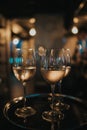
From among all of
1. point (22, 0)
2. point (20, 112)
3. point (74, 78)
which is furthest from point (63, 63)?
point (22, 0)

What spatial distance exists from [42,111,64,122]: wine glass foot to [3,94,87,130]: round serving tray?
0.01 m

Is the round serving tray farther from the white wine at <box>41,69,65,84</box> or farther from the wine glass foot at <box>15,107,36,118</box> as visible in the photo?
the white wine at <box>41,69,65,84</box>

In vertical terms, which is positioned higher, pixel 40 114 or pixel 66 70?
pixel 66 70

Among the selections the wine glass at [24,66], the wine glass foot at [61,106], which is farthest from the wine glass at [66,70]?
the wine glass at [24,66]

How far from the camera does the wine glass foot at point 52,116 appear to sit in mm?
725

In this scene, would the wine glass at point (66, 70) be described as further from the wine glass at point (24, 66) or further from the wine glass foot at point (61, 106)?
the wine glass at point (24, 66)

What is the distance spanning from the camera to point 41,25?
4.63 metres

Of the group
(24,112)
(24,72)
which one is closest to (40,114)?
(24,112)

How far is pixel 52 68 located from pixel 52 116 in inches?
6.5

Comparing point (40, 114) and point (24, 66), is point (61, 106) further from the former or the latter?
point (24, 66)

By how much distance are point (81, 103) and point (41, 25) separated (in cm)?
384

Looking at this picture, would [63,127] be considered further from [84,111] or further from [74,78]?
[74,78]

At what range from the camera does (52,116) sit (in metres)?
0.74

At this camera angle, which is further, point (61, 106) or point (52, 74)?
point (61, 106)
